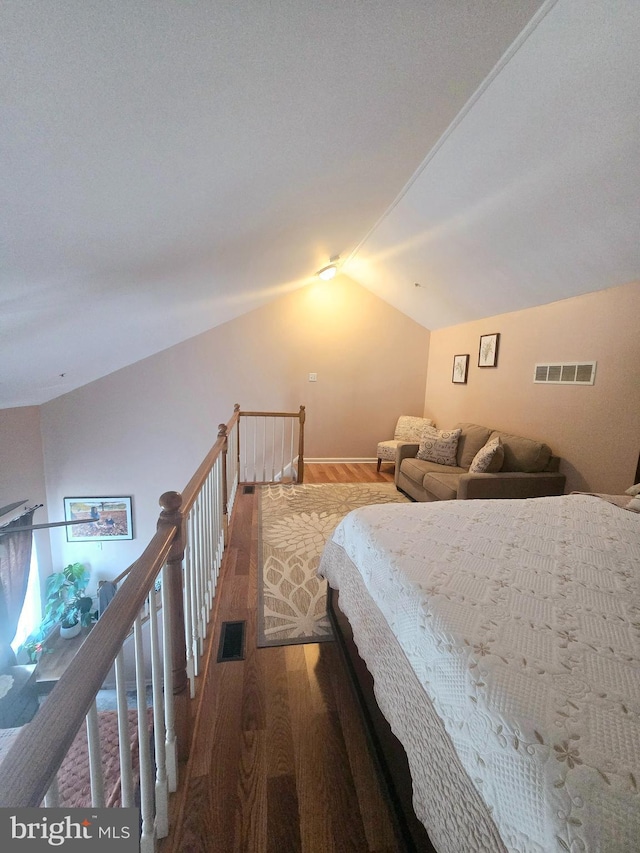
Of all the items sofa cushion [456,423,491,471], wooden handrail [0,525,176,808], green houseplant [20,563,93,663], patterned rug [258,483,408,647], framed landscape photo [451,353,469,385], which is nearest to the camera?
wooden handrail [0,525,176,808]

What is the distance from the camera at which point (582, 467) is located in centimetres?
289

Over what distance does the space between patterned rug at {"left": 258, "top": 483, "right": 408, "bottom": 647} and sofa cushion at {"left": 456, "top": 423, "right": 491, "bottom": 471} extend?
0.78m

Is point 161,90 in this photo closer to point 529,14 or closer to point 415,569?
point 529,14

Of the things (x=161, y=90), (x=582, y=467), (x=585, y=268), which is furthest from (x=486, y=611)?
(x=585, y=268)

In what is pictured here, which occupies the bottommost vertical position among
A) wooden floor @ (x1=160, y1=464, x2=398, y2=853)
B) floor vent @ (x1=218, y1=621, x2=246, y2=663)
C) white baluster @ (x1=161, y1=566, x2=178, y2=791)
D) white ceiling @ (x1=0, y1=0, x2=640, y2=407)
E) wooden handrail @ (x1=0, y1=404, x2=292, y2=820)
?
wooden floor @ (x1=160, y1=464, x2=398, y2=853)

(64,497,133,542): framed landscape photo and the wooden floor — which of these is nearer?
the wooden floor

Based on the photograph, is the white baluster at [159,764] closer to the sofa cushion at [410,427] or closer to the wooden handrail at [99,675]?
the wooden handrail at [99,675]

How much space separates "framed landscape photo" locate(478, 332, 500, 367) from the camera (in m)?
3.84

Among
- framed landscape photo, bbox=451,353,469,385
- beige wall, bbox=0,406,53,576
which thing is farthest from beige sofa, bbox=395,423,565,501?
beige wall, bbox=0,406,53,576

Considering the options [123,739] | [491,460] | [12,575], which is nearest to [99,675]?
[123,739]

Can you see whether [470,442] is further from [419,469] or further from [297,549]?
[297,549]

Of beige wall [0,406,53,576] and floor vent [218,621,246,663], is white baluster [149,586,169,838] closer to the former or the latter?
floor vent [218,621,246,663]

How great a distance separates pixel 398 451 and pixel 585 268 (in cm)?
235

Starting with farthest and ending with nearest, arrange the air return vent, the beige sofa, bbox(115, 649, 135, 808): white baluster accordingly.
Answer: the beige sofa → the air return vent → bbox(115, 649, 135, 808): white baluster
